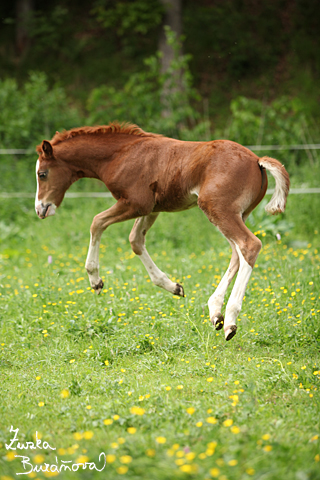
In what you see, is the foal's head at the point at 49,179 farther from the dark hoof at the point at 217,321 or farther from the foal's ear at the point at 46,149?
the dark hoof at the point at 217,321

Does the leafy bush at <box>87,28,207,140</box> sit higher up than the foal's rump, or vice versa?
the foal's rump

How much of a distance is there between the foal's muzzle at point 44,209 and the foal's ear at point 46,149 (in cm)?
50

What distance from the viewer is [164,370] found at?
4.16m

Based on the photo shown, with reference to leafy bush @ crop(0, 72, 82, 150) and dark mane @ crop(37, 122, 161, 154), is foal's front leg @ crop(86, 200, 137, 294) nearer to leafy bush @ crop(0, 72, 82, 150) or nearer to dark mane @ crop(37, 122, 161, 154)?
dark mane @ crop(37, 122, 161, 154)

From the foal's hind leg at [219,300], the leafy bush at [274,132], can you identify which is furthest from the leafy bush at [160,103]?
the foal's hind leg at [219,300]

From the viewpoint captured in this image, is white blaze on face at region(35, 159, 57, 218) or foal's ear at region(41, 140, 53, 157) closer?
foal's ear at region(41, 140, 53, 157)

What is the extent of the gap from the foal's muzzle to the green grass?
1.17m

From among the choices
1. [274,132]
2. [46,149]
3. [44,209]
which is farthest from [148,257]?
[274,132]

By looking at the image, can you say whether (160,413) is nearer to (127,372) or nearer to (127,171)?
(127,372)

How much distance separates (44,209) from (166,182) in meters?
1.30

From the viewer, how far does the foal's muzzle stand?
15.8 ft

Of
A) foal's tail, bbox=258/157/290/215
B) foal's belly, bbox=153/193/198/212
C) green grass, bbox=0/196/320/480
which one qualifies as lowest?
green grass, bbox=0/196/320/480

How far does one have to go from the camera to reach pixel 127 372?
4.19 m

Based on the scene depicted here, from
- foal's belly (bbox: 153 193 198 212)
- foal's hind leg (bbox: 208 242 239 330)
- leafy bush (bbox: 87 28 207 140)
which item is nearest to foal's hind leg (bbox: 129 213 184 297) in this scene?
foal's belly (bbox: 153 193 198 212)
